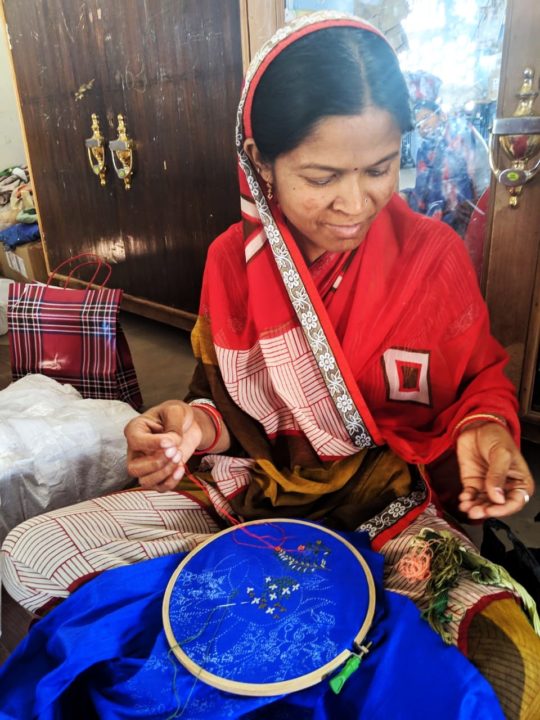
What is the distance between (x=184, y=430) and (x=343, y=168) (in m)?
0.53

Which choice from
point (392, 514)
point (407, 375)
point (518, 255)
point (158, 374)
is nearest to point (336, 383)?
point (407, 375)

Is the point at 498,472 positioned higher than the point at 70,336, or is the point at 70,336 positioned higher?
the point at 498,472

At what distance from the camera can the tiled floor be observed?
1304mm

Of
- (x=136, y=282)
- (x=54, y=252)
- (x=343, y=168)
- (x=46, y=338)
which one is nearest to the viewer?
(x=343, y=168)

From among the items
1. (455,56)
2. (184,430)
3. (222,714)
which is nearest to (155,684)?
(222,714)

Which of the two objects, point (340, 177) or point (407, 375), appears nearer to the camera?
point (340, 177)

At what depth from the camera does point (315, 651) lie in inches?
28.8

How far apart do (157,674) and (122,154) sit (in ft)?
7.97

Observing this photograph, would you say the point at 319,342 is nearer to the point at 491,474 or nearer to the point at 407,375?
the point at 407,375

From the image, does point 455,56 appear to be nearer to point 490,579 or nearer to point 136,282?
point 490,579

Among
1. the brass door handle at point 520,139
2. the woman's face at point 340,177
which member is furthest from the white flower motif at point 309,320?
the brass door handle at point 520,139

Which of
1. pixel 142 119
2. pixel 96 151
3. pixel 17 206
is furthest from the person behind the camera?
pixel 17 206

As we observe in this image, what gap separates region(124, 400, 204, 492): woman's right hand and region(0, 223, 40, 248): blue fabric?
3.40 meters

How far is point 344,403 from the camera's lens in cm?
96
